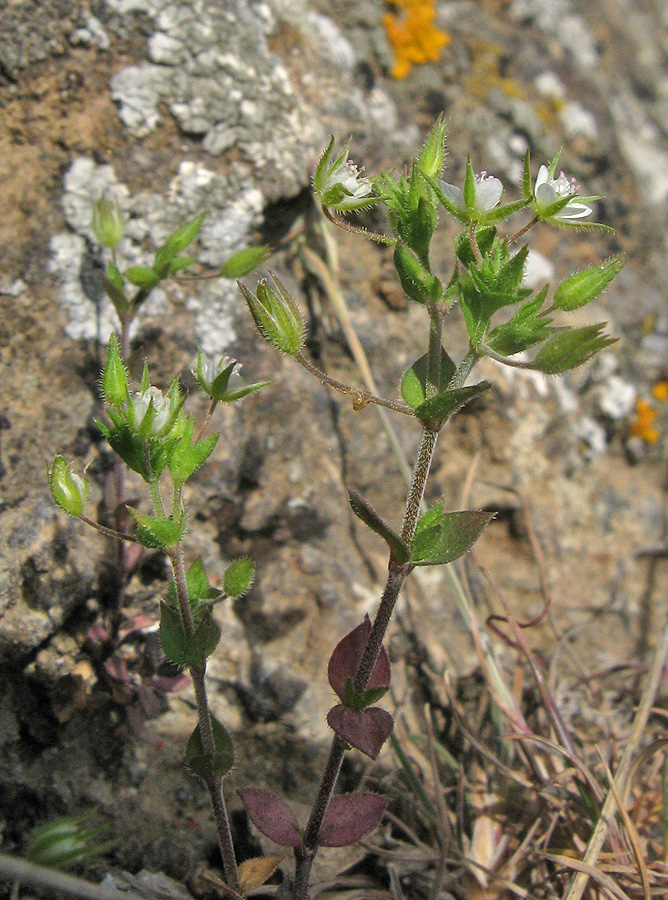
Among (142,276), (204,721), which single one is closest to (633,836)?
(204,721)

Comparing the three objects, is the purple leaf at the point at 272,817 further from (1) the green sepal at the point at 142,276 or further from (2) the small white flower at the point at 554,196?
(2) the small white flower at the point at 554,196

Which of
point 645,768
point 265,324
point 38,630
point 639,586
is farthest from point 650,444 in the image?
point 38,630

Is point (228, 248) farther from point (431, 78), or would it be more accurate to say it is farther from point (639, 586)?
point (639, 586)

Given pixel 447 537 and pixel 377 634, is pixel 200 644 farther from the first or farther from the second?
pixel 447 537

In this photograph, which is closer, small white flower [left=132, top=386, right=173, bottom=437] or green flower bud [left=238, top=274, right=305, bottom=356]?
small white flower [left=132, top=386, right=173, bottom=437]

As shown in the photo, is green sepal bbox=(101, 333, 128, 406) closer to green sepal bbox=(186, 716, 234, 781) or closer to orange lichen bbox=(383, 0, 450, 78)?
green sepal bbox=(186, 716, 234, 781)

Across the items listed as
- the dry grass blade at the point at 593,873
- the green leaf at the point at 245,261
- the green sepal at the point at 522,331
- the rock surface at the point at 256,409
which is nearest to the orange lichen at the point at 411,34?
the rock surface at the point at 256,409

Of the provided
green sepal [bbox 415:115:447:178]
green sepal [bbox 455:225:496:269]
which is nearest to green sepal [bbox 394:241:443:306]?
green sepal [bbox 455:225:496:269]
